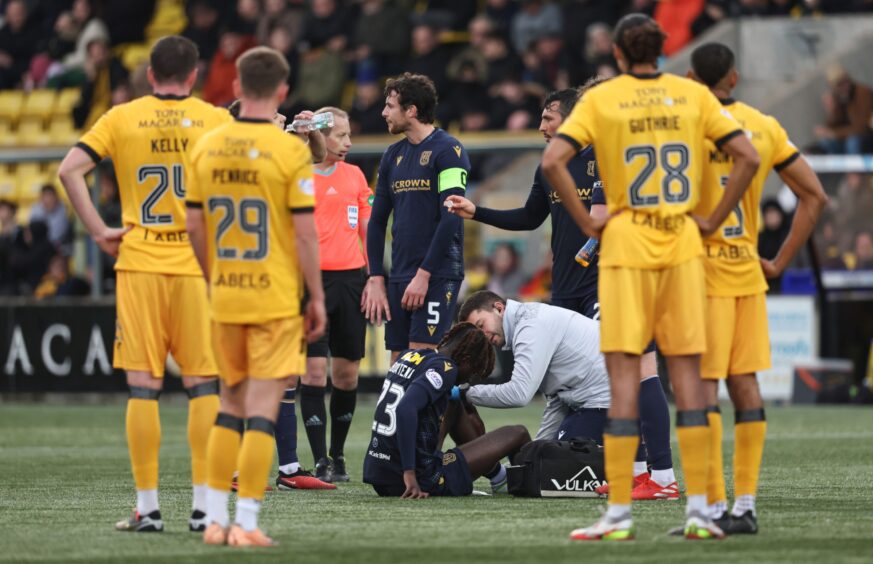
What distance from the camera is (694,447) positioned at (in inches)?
277

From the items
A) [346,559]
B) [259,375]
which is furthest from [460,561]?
[259,375]

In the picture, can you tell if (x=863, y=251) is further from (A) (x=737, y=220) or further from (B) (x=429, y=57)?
(A) (x=737, y=220)

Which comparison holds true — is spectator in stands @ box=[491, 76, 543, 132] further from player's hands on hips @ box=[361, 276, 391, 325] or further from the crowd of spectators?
player's hands on hips @ box=[361, 276, 391, 325]

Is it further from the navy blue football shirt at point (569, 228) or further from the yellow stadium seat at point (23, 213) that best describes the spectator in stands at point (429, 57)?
the navy blue football shirt at point (569, 228)

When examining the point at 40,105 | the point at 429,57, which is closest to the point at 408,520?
the point at 429,57

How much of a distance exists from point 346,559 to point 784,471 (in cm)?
495

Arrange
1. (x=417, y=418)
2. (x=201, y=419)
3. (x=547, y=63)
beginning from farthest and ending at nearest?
1. (x=547, y=63)
2. (x=417, y=418)
3. (x=201, y=419)

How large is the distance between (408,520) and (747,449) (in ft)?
5.43

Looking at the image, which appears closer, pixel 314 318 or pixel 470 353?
pixel 314 318

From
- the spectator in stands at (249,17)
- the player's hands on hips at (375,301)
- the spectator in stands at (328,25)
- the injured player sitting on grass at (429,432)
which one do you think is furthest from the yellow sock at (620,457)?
the spectator in stands at (249,17)

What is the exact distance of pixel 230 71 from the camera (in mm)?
22547

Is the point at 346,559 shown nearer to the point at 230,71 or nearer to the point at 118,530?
the point at 118,530

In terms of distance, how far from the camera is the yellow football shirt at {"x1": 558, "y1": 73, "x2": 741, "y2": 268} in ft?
22.7

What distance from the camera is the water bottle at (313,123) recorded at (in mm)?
9852
